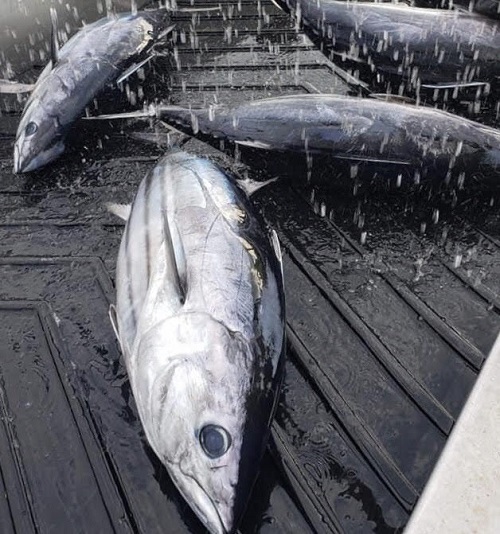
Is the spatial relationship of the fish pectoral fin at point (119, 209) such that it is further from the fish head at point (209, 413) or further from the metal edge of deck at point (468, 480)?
the metal edge of deck at point (468, 480)

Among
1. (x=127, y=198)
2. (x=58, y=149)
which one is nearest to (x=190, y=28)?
(x=58, y=149)

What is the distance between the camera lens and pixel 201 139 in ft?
10.8

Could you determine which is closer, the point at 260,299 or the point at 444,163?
the point at 260,299

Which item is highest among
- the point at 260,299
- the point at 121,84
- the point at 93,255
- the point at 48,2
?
the point at 48,2

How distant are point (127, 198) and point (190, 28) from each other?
2328mm

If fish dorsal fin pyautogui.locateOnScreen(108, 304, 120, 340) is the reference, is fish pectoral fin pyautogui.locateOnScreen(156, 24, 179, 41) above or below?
above

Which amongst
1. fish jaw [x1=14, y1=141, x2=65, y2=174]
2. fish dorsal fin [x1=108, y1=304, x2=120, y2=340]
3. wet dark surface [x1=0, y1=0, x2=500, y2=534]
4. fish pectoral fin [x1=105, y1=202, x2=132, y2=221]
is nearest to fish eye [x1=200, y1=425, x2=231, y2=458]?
wet dark surface [x1=0, y1=0, x2=500, y2=534]

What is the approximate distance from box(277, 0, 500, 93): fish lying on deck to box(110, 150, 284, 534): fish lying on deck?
1.91m

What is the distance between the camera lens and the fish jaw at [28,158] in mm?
3350

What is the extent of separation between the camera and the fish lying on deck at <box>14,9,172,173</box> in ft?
11.2

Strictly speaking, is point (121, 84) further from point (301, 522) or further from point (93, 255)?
point (301, 522)

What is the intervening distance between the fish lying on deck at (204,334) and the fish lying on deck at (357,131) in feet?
2.31

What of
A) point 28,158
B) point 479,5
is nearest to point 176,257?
point 28,158

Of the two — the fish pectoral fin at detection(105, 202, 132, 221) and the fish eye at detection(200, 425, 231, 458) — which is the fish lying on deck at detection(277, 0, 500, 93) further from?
the fish eye at detection(200, 425, 231, 458)
